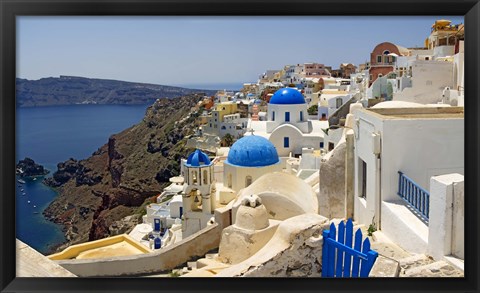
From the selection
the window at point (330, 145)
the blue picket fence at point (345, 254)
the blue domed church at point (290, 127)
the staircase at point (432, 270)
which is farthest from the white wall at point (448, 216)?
the blue domed church at point (290, 127)

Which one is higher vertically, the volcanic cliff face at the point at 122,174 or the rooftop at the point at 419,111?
the rooftop at the point at 419,111

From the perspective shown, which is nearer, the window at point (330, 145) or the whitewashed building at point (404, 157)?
the whitewashed building at point (404, 157)

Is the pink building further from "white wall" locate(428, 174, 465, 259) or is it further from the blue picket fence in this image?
"white wall" locate(428, 174, 465, 259)

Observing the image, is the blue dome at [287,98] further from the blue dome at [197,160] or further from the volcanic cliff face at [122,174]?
the volcanic cliff face at [122,174]

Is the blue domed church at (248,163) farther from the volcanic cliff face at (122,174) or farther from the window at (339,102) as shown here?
the volcanic cliff face at (122,174)

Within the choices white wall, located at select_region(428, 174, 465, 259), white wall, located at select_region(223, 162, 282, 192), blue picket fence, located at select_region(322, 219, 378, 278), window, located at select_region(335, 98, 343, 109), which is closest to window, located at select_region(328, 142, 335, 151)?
white wall, located at select_region(223, 162, 282, 192)

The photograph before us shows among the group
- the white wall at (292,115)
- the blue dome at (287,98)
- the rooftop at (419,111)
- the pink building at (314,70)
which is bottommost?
the rooftop at (419,111)

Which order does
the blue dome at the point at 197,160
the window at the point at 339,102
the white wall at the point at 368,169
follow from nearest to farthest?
the white wall at the point at 368,169 → the blue dome at the point at 197,160 → the window at the point at 339,102

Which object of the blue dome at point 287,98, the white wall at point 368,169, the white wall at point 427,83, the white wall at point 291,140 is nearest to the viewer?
the white wall at point 368,169
